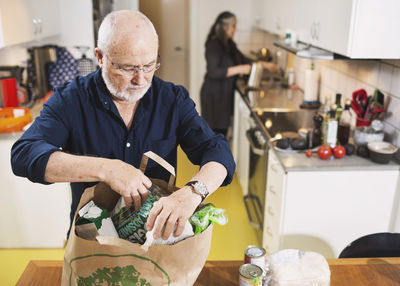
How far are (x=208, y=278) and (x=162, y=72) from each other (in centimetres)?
473

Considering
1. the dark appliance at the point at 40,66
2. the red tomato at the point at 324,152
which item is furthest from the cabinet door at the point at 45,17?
the red tomato at the point at 324,152

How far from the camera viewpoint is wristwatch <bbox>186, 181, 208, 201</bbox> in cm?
95

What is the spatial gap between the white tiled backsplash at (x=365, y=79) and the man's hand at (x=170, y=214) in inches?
60.8

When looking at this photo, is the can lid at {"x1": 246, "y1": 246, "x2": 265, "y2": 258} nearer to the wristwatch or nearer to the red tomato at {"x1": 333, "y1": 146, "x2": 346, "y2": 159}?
the wristwatch

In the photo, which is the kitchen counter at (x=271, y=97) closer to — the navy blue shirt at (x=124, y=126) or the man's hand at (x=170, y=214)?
the navy blue shirt at (x=124, y=126)

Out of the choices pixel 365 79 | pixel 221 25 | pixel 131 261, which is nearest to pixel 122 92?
pixel 131 261

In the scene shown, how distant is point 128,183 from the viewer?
2.96 feet

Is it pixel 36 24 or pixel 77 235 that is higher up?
pixel 36 24

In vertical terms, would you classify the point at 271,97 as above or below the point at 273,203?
above

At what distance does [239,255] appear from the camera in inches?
103

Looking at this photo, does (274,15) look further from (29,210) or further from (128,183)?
(128,183)

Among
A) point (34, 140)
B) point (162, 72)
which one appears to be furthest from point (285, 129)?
point (162, 72)

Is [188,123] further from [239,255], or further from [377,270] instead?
[239,255]

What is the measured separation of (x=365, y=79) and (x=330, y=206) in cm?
81
